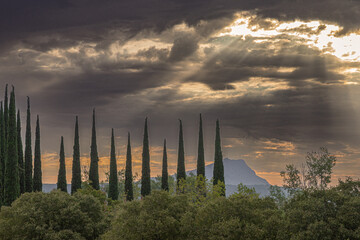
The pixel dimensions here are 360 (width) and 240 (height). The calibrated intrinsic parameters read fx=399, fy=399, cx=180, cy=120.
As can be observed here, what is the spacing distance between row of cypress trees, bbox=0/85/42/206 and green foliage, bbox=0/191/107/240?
22148 millimetres

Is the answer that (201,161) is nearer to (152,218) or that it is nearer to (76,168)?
(76,168)

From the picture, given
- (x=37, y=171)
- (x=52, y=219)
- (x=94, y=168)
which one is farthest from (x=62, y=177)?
(x=52, y=219)

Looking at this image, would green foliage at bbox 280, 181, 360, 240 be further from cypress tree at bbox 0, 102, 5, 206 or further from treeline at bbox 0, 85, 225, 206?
cypress tree at bbox 0, 102, 5, 206

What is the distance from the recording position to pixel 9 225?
30.0 m

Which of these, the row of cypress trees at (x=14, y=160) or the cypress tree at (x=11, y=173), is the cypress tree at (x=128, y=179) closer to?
the row of cypress trees at (x=14, y=160)

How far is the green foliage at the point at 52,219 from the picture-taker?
28641 mm

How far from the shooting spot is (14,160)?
5375 centimetres

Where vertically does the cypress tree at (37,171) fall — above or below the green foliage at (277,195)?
above

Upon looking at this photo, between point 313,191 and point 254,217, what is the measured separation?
12.8ft

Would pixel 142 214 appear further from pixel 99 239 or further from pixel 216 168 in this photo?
pixel 216 168

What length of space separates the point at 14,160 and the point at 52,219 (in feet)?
89.4

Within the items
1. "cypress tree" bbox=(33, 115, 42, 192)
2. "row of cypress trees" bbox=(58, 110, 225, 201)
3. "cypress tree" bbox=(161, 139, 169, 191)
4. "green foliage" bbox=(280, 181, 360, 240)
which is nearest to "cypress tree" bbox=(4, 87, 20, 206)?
"cypress tree" bbox=(33, 115, 42, 192)

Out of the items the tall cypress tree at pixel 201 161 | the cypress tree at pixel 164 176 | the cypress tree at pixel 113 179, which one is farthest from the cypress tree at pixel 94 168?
the tall cypress tree at pixel 201 161

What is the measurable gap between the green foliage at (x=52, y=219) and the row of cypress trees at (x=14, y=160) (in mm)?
22148
